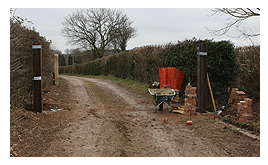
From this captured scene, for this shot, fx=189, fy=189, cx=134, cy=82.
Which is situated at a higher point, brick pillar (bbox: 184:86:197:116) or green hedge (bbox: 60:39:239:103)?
green hedge (bbox: 60:39:239:103)

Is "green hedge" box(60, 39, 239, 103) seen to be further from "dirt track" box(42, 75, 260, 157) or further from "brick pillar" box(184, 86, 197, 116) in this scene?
"dirt track" box(42, 75, 260, 157)

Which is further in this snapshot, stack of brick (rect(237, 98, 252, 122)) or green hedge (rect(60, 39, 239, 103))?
green hedge (rect(60, 39, 239, 103))

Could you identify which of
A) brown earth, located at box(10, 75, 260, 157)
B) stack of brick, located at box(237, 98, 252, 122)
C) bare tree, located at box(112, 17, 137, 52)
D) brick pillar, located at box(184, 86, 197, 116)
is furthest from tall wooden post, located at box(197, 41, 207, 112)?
bare tree, located at box(112, 17, 137, 52)

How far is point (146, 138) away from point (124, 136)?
472mm

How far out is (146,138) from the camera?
3.95 metres

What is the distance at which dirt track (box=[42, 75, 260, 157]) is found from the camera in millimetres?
3281

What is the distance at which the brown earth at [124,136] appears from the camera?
328 cm

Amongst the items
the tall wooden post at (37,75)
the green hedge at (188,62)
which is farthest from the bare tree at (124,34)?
the tall wooden post at (37,75)

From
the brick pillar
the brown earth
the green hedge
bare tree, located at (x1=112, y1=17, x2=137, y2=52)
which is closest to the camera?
the brown earth

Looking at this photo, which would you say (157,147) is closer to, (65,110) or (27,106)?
(65,110)

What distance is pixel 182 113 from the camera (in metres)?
5.75

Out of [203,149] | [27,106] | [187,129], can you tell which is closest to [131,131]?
[187,129]

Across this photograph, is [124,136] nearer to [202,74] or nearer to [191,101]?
[191,101]

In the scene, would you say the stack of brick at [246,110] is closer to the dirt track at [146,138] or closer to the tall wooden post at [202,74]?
the dirt track at [146,138]
